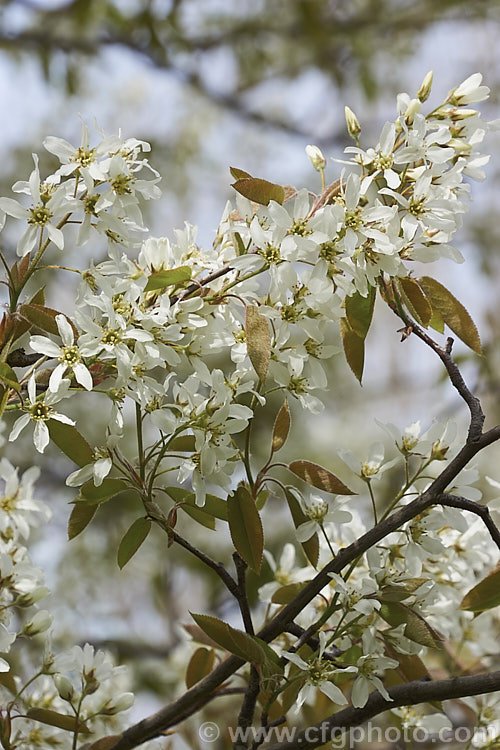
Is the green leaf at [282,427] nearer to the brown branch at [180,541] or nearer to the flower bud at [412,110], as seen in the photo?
the brown branch at [180,541]

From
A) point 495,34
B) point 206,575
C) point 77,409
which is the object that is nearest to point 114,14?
point 77,409

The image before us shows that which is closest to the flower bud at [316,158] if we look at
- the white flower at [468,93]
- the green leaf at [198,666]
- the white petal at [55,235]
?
the white flower at [468,93]

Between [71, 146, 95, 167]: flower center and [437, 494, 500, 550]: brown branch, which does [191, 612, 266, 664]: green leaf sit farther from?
[71, 146, 95, 167]: flower center

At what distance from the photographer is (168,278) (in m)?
0.60

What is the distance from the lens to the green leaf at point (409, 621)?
63 centimetres

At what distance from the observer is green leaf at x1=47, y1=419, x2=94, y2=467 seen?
0.62m

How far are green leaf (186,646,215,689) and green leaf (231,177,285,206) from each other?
1.35 feet

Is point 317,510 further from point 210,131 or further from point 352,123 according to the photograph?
point 210,131

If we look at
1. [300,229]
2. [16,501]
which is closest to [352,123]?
[300,229]

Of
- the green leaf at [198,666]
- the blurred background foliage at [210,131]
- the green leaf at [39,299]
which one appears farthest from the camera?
the blurred background foliage at [210,131]

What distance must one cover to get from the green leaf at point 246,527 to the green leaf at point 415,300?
0.18 m

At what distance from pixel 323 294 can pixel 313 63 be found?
3.67m

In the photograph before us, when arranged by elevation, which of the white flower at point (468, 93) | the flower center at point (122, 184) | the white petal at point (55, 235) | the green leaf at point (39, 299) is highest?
the white flower at point (468, 93)

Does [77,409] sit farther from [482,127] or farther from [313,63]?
[313,63]
